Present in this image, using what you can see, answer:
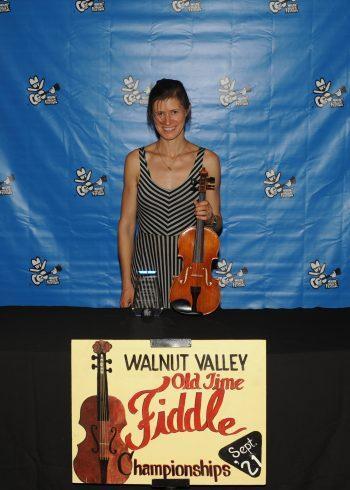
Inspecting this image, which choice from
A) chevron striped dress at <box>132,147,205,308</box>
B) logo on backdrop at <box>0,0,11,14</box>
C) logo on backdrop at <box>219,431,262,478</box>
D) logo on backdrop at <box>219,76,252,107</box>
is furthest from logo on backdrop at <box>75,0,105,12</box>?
logo on backdrop at <box>219,431,262,478</box>

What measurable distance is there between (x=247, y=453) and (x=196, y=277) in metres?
0.64

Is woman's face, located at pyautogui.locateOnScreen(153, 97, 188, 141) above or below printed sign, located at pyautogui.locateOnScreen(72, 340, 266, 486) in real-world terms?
above

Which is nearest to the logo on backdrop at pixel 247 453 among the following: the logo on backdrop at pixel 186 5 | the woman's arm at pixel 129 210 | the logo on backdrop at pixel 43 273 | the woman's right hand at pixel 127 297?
the woman's right hand at pixel 127 297

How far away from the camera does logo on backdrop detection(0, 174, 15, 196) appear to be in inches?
138

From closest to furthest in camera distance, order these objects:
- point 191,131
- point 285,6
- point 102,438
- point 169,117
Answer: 1. point 102,438
2. point 169,117
3. point 285,6
4. point 191,131

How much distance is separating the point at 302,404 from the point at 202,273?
0.54m

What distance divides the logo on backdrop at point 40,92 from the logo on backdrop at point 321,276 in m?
1.63

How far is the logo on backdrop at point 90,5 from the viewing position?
11.1 feet

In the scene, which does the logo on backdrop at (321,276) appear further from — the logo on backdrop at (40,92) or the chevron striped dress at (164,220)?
the logo on backdrop at (40,92)

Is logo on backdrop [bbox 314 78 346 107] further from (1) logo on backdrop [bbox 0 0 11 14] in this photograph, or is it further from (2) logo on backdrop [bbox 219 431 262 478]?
(2) logo on backdrop [bbox 219 431 262 478]

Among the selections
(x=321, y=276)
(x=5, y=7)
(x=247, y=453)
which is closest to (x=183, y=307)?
(x=247, y=453)

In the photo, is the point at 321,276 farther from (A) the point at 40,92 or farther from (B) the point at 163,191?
(A) the point at 40,92

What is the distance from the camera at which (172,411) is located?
1.46m

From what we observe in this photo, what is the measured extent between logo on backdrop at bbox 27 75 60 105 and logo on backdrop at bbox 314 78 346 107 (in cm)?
136
